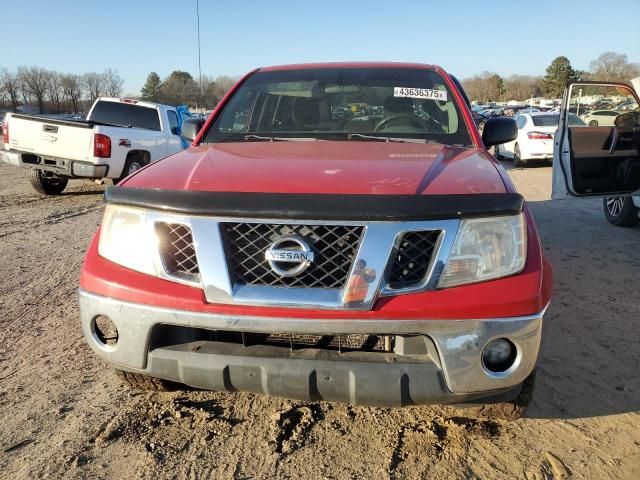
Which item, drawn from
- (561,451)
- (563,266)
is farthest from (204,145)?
(563,266)

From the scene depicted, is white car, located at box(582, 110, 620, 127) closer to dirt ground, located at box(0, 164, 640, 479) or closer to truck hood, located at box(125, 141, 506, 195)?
dirt ground, located at box(0, 164, 640, 479)

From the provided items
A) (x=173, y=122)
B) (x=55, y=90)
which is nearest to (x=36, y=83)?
(x=55, y=90)

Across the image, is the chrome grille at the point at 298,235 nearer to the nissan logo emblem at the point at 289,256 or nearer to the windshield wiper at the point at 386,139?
the nissan logo emblem at the point at 289,256

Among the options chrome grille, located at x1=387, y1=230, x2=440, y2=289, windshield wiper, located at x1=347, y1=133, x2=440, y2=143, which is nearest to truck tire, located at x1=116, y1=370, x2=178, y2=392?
chrome grille, located at x1=387, y1=230, x2=440, y2=289

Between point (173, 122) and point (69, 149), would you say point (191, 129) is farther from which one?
point (173, 122)

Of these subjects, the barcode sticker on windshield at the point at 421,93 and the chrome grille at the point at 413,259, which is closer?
the chrome grille at the point at 413,259

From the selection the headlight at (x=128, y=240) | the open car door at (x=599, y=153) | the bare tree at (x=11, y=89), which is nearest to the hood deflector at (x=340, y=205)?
the headlight at (x=128, y=240)

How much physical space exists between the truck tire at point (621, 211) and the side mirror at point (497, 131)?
4460 millimetres

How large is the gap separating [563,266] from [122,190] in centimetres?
462

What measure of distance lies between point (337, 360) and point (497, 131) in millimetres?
2138

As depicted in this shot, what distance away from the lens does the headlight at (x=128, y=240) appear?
2.13 metres

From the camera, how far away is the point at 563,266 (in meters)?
5.40

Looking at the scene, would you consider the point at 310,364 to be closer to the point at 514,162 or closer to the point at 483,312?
the point at 483,312

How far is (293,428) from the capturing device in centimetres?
255
